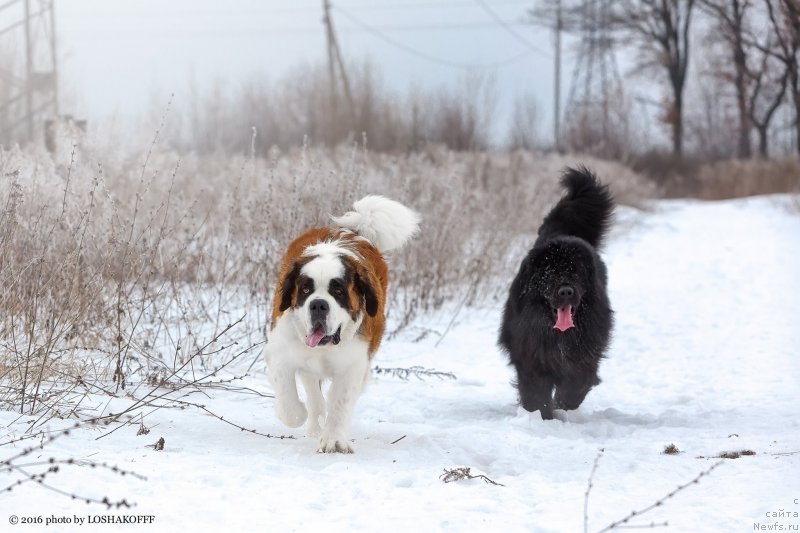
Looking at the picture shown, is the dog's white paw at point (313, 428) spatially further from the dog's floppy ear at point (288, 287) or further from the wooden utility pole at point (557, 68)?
the wooden utility pole at point (557, 68)

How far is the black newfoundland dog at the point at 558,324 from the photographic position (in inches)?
212

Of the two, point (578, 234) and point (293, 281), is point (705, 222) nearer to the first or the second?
point (578, 234)

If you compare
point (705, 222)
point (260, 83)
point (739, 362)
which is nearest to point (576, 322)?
point (739, 362)

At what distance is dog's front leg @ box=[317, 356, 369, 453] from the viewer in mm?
4305

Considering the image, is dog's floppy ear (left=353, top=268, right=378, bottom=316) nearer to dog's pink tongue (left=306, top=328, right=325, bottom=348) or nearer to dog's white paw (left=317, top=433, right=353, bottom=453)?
dog's pink tongue (left=306, top=328, right=325, bottom=348)

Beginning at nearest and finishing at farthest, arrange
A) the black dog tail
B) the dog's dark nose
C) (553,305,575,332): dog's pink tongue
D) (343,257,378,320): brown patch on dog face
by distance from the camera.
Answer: the dog's dark nose → (343,257,378,320): brown patch on dog face → (553,305,575,332): dog's pink tongue → the black dog tail

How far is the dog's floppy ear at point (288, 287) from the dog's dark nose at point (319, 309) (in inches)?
10.9

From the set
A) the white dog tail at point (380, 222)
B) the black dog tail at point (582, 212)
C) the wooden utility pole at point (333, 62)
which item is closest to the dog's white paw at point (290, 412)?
the white dog tail at point (380, 222)

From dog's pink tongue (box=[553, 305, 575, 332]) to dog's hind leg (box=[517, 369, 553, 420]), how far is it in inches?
15.0

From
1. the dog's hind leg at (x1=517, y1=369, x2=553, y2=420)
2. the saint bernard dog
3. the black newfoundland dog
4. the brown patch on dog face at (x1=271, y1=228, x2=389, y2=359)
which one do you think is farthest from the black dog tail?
the saint bernard dog

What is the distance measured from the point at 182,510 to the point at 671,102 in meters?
44.1

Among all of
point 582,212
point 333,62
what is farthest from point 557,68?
point 582,212

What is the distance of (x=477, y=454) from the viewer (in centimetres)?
438

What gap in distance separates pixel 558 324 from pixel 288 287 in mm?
Result: 1826
